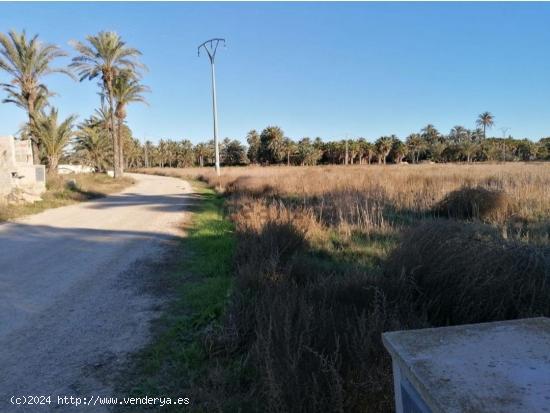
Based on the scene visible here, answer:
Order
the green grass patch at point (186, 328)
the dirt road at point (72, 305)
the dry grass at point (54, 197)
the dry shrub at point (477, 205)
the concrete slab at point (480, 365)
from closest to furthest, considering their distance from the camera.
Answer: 1. the concrete slab at point (480, 365)
2. the green grass patch at point (186, 328)
3. the dirt road at point (72, 305)
4. the dry shrub at point (477, 205)
5. the dry grass at point (54, 197)

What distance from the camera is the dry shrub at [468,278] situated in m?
3.54

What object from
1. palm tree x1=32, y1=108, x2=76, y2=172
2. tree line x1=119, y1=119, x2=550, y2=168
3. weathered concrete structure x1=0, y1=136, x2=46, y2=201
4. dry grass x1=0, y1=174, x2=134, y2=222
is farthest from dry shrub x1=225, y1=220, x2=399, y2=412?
tree line x1=119, y1=119, x2=550, y2=168

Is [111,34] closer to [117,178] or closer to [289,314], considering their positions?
[117,178]

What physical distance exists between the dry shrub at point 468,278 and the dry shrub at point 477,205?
509 cm

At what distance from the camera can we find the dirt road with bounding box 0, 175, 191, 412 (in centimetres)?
327

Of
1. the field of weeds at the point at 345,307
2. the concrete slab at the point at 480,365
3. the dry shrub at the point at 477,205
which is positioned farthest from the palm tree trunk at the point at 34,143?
the concrete slab at the point at 480,365

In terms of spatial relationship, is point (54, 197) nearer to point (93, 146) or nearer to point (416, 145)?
point (93, 146)

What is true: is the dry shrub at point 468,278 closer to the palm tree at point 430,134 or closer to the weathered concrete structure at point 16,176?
the weathered concrete structure at point 16,176

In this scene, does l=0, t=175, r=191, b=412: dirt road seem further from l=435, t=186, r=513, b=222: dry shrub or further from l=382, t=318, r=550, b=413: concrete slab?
l=435, t=186, r=513, b=222: dry shrub

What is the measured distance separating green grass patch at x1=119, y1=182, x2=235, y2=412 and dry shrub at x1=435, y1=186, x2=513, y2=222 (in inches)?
202

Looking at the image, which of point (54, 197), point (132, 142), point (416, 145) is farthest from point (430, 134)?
point (54, 197)

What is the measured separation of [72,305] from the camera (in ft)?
16.0

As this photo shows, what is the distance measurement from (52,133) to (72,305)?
84.9 feet

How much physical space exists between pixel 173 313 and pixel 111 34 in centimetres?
3334
